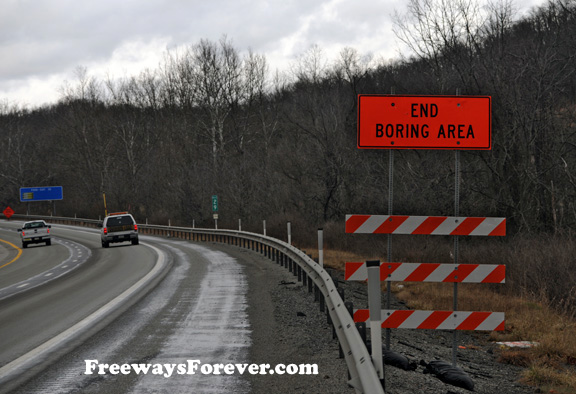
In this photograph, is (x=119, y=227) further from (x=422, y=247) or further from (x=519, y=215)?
(x=519, y=215)

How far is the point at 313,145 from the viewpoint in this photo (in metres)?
40.9

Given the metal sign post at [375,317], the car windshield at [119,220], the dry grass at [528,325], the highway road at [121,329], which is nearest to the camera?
the metal sign post at [375,317]

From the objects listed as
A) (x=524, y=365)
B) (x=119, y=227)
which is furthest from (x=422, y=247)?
(x=119, y=227)

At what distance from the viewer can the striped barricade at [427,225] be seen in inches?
317

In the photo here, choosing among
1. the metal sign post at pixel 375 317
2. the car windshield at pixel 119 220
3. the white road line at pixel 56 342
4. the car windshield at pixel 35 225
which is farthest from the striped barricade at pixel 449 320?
the car windshield at pixel 35 225

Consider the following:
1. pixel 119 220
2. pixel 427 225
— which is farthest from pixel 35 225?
pixel 427 225

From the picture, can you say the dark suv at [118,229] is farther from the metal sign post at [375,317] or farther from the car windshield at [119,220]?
the metal sign post at [375,317]

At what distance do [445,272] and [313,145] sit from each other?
3304 cm

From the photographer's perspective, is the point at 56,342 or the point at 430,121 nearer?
the point at 430,121

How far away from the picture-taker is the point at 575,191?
23.1 metres

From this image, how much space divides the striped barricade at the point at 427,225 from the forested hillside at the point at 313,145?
49.1 ft

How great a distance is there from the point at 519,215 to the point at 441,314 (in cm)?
1837

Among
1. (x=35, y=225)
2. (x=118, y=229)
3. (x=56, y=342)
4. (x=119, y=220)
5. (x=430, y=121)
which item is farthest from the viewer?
(x=35, y=225)

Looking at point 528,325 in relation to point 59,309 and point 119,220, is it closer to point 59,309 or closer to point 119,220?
point 59,309
